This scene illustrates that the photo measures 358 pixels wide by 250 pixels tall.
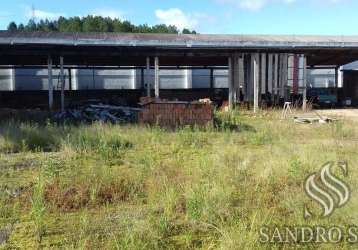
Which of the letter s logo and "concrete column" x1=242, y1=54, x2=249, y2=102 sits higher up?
"concrete column" x1=242, y1=54, x2=249, y2=102

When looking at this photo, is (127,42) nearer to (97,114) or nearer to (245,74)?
(97,114)

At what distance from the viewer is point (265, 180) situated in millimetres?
6855

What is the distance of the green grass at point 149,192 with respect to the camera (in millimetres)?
4750

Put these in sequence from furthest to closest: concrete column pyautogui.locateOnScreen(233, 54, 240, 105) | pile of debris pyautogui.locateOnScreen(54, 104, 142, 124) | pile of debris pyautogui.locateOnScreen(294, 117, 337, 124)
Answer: concrete column pyautogui.locateOnScreen(233, 54, 240, 105) → pile of debris pyautogui.locateOnScreen(54, 104, 142, 124) → pile of debris pyautogui.locateOnScreen(294, 117, 337, 124)

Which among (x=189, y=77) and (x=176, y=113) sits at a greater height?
(x=189, y=77)

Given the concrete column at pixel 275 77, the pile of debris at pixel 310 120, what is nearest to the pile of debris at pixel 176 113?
the pile of debris at pixel 310 120

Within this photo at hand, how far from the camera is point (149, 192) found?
6324 millimetres

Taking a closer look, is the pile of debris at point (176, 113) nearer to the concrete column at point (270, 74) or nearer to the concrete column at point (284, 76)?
the concrete column at point (270, 74)

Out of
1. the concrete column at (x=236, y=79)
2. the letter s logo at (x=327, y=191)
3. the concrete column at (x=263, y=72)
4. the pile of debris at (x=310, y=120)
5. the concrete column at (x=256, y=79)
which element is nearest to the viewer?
the letter s logo at (x=327, y=191)

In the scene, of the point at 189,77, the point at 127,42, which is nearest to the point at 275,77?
the point at 127,42

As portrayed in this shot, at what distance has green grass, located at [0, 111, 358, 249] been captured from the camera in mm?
4750

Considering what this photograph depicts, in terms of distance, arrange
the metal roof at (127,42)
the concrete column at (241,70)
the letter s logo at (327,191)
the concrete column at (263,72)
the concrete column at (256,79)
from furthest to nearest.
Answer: the concrete column at (241,70)
the concrete column at (263,72)
the concrete column at (256,79)
the metal roof at (127,42)
the letter s logo at (327,191)

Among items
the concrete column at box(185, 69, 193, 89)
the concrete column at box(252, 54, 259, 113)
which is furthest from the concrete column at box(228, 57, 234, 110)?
the concrete column at box(185, 69, 193, 89)

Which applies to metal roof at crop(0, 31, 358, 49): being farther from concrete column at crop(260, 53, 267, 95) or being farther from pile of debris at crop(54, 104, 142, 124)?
pile of debris at crop(54, 104, 142, 124)
